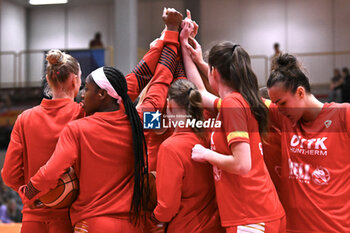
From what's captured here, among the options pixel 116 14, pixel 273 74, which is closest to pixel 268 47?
pixel 116 14

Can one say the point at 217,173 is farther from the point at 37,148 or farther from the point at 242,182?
the point at 37,148

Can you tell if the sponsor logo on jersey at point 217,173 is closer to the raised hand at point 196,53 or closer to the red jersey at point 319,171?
the red jersey at point 319,171

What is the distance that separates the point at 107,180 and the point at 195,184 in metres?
0.36

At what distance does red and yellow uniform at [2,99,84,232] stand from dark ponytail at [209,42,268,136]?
2.30ft

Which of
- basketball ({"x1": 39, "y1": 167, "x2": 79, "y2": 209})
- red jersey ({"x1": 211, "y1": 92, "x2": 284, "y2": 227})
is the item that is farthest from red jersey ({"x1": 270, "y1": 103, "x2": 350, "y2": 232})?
basketball ({"x1": 39, "y1": 167, "x2": 79, "y2": 209})

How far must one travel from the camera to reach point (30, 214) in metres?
1.74

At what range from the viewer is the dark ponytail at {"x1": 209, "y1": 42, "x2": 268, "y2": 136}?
5.07 ft

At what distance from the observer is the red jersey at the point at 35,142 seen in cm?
176

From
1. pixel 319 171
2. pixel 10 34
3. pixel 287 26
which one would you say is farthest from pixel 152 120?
pixel 10 34

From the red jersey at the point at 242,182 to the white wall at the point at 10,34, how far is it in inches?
191

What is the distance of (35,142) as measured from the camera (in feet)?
5.79

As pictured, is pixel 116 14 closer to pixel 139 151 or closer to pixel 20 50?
pixel 20 50

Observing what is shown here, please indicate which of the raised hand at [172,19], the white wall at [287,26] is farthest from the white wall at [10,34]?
the raised hand at [172,19]

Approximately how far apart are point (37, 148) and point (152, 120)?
1.75 ft
